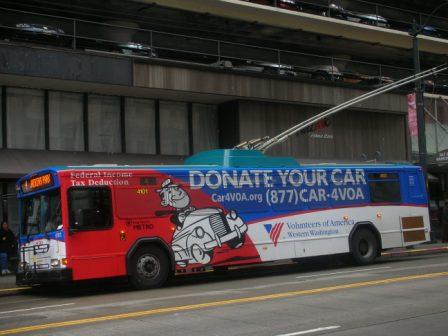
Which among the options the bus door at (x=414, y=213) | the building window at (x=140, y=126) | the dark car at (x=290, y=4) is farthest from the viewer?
the dark car at (x=290, y=4)

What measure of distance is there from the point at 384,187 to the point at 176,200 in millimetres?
7266

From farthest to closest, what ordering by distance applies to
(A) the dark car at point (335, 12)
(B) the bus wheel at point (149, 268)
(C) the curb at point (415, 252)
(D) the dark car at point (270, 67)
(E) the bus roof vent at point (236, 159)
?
(A) the dark car at point (335, 12), (D) the dark car at point (270, 67), (C) the curb at point (415, 252), (E) the bus roof vent at point (236, 159), (B) the bus wheel at point (149, 268)

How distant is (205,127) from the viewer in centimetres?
2602

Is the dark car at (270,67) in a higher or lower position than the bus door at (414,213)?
higher

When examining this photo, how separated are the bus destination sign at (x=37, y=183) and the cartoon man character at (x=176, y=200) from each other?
8.32 feet

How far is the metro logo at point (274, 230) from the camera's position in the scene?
16703mm

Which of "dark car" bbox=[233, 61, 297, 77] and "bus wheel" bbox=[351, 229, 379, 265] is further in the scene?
"dark car" bbox=[233, 61, 297, 77]

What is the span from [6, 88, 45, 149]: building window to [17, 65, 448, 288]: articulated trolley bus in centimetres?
612

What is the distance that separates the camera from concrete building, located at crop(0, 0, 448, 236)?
69.9 ft

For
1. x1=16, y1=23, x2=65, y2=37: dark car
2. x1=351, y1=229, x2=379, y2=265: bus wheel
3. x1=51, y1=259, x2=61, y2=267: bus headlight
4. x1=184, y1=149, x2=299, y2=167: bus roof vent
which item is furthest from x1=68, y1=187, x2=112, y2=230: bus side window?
x1=16, y1=23, x2=65, y2=37: dark car

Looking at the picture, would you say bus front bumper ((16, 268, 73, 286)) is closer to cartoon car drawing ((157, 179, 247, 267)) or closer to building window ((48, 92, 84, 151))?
cartoon car drawing ((157, 179, 247, 267))

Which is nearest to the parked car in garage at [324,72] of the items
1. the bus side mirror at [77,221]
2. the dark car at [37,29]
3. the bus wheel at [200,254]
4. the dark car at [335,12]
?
the dark car at [335,12]

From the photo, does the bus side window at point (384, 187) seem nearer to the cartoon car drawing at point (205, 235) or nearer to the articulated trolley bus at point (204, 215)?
the articulated trolley bus at point (204, 215)

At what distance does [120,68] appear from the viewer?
71.7 ft
